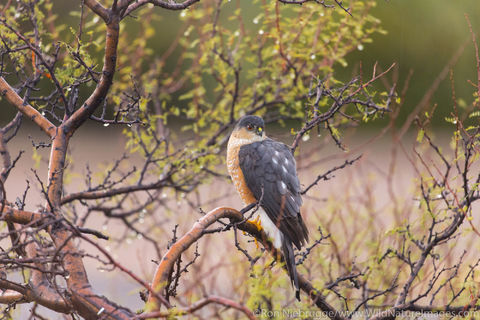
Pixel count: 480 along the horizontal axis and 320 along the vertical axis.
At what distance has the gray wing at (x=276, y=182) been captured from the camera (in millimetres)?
2789

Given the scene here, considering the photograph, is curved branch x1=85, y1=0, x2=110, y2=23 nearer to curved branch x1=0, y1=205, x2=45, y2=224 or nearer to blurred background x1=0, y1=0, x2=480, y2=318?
curved branch x1=0, y1=205, x2=45, y2=224

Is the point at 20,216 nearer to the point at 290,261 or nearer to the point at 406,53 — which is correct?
the point at 290,261

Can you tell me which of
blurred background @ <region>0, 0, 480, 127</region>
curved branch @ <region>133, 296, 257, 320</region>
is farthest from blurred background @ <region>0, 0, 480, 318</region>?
curved branch @ <region>133, 296, 257, 320</region>

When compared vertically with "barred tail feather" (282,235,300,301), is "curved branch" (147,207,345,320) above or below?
below

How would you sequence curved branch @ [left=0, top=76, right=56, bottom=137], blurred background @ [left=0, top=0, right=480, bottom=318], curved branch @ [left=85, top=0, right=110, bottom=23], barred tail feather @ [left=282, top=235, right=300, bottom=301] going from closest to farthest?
curved branch @ [left=85, top=0, right=110, bottom=23]
curved branch @ [left=0, top=76, right=56, bottom=137]
barred tail feather @ [left=282, top=235, right=300, bottom=301]
blurred background @ [left=0, top=0, right=480, bottom=318]

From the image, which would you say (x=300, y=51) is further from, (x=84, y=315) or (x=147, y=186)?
(x=84, y=315)

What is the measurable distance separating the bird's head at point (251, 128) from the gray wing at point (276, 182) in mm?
88

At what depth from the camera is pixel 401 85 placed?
10.6 m

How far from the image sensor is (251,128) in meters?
3.20

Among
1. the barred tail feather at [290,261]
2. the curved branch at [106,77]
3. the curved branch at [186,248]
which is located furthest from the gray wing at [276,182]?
the curved branch at [106,77]

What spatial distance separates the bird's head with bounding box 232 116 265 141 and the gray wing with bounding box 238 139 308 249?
88 mm

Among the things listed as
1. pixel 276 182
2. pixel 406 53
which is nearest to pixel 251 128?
pixel 276 182

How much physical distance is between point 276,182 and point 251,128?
398 millimetres

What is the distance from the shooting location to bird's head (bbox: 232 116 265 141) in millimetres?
3189
